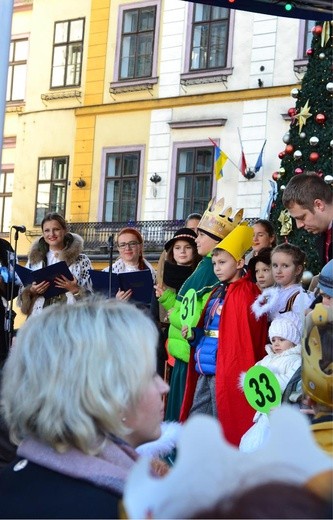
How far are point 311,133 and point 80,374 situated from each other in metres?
5.72

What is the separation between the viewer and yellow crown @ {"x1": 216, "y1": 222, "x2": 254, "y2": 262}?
237 inches

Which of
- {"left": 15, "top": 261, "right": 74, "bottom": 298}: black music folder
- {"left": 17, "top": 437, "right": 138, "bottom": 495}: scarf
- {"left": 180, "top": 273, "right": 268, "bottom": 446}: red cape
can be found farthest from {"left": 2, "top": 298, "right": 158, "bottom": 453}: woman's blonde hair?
{"left": 15, "top": 261, "right": 74, "bottom": 298}: black music folder

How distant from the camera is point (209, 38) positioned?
21031mm

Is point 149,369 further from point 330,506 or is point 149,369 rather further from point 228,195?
point 228,195

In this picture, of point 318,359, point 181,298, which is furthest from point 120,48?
point 318,359

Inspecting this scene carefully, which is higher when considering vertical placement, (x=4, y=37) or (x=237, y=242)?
(x=4, y=37)

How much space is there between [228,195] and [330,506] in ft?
61.3

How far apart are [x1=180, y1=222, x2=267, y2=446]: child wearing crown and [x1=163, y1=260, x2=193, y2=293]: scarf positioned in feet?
2.62

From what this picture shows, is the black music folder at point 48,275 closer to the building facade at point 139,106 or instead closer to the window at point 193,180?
the building facade at point 139,106

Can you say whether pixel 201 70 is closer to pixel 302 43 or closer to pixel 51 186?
pixel 302 43

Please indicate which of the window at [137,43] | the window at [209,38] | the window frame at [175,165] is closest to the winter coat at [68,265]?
the window frame at [175,165]

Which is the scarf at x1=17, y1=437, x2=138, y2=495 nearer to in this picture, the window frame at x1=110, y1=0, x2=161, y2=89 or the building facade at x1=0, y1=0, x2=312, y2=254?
the building facade at x1=0, y1=0, x2=312, y2=254

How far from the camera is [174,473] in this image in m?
1.29

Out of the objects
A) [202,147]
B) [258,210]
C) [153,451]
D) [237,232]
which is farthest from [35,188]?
[153,451]
